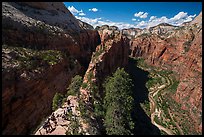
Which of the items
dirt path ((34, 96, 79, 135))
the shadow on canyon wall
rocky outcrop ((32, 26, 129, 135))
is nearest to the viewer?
dirt path ((34, 96, 79, 135))

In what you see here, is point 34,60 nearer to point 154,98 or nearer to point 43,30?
point 43,30

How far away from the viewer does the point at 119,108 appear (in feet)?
80.3

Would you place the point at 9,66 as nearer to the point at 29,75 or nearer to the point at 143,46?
the point at 29,75

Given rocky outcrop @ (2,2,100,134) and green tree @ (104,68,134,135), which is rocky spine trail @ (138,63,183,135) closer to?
green tree @ (104,68,134,135)

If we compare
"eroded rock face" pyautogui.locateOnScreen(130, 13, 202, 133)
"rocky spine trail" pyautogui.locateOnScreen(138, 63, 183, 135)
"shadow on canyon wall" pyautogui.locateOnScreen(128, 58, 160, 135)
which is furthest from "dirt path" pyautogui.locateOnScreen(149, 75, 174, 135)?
"eroded rock face" pyautogui.locateOnScreen(130, 13, 202, 133)

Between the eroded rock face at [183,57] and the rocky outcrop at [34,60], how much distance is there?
24632mm

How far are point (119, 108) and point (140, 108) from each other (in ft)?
63.7

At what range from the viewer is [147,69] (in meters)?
73.9

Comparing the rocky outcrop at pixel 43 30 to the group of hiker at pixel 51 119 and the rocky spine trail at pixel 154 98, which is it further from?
the rocky spine trail at pixel 154 98

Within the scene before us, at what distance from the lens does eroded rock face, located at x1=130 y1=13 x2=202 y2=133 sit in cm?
3806

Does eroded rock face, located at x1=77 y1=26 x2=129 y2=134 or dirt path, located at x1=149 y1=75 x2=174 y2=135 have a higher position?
eroded rock face, located at x1=77 y1=26 x2=129 y2=134

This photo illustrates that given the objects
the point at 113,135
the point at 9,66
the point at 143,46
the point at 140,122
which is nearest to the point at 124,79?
the point at 113,135

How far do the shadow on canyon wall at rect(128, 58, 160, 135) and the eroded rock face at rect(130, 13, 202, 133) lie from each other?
25.2 ft

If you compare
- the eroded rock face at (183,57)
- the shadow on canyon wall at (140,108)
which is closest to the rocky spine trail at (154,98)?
the shadow on canyon wall at (140,108)
